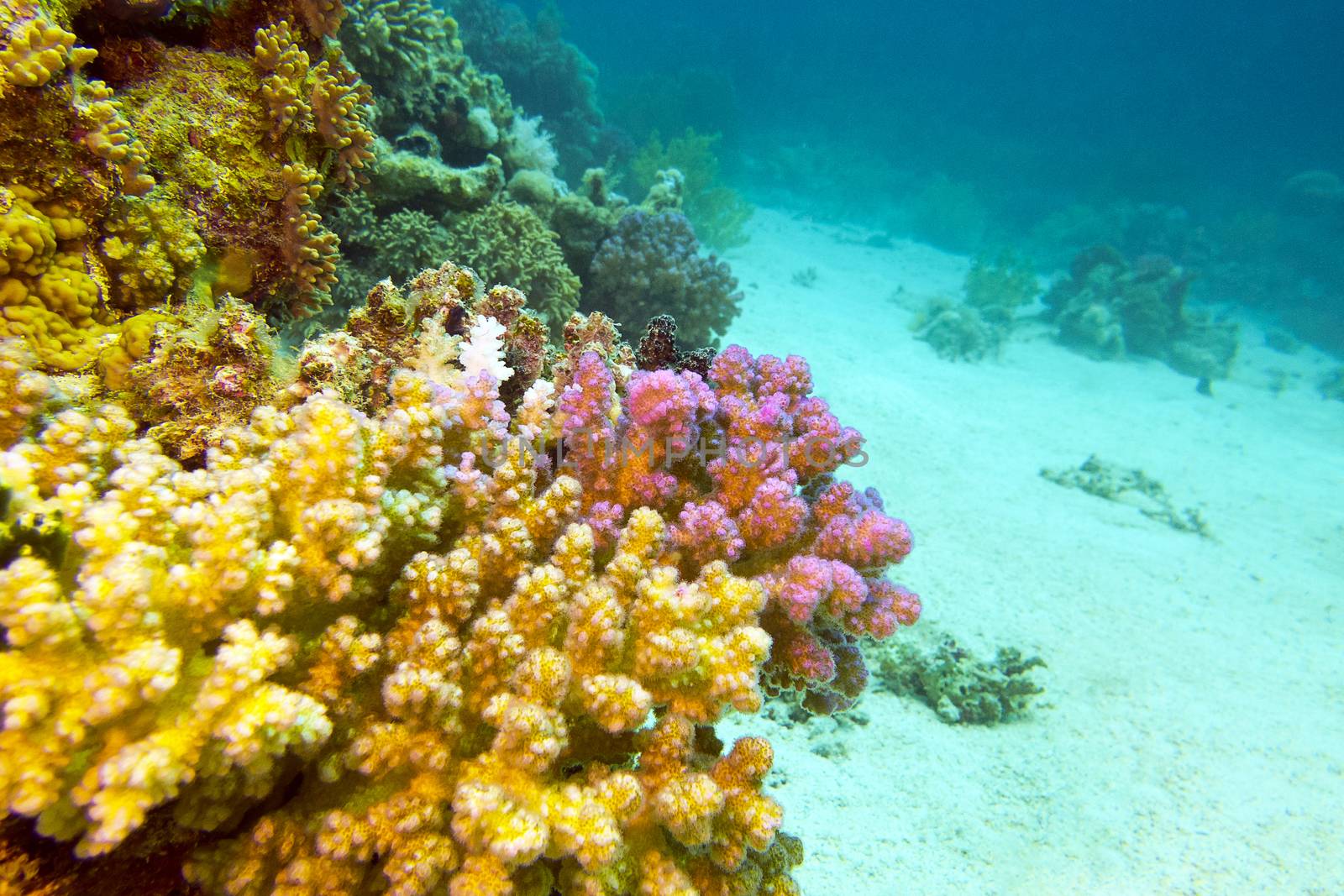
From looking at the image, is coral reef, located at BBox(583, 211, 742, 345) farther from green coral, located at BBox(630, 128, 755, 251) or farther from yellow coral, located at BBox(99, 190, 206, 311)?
green coral, located at BBox(630, 128, 755, 251)

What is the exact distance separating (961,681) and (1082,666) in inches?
61.0

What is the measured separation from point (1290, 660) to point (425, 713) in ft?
27.3

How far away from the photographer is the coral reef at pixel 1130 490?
9.03m

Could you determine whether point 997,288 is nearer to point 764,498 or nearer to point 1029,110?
point 764,498

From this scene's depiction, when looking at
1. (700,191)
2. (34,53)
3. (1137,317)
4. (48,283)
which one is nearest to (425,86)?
(34,53)

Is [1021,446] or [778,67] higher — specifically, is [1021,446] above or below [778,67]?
below

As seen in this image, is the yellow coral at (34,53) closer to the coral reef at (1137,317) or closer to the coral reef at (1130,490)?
the coral reef at (1130,490)

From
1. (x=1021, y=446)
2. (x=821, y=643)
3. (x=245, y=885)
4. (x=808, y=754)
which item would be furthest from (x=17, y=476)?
(x=1021, y=446)

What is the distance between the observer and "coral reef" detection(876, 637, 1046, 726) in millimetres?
4586

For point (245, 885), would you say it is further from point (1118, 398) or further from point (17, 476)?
point (1118, 398)

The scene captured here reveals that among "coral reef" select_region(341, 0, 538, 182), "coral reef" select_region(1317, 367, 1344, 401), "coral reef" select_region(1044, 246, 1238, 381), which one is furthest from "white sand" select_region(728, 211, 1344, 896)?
"coral reef" select_region(1317, 367, 1344, 401)

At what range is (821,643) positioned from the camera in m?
2.36

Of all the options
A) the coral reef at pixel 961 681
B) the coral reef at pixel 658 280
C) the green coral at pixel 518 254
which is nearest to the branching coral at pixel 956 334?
the coral reef at pixel 658 280

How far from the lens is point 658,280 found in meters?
7.32
